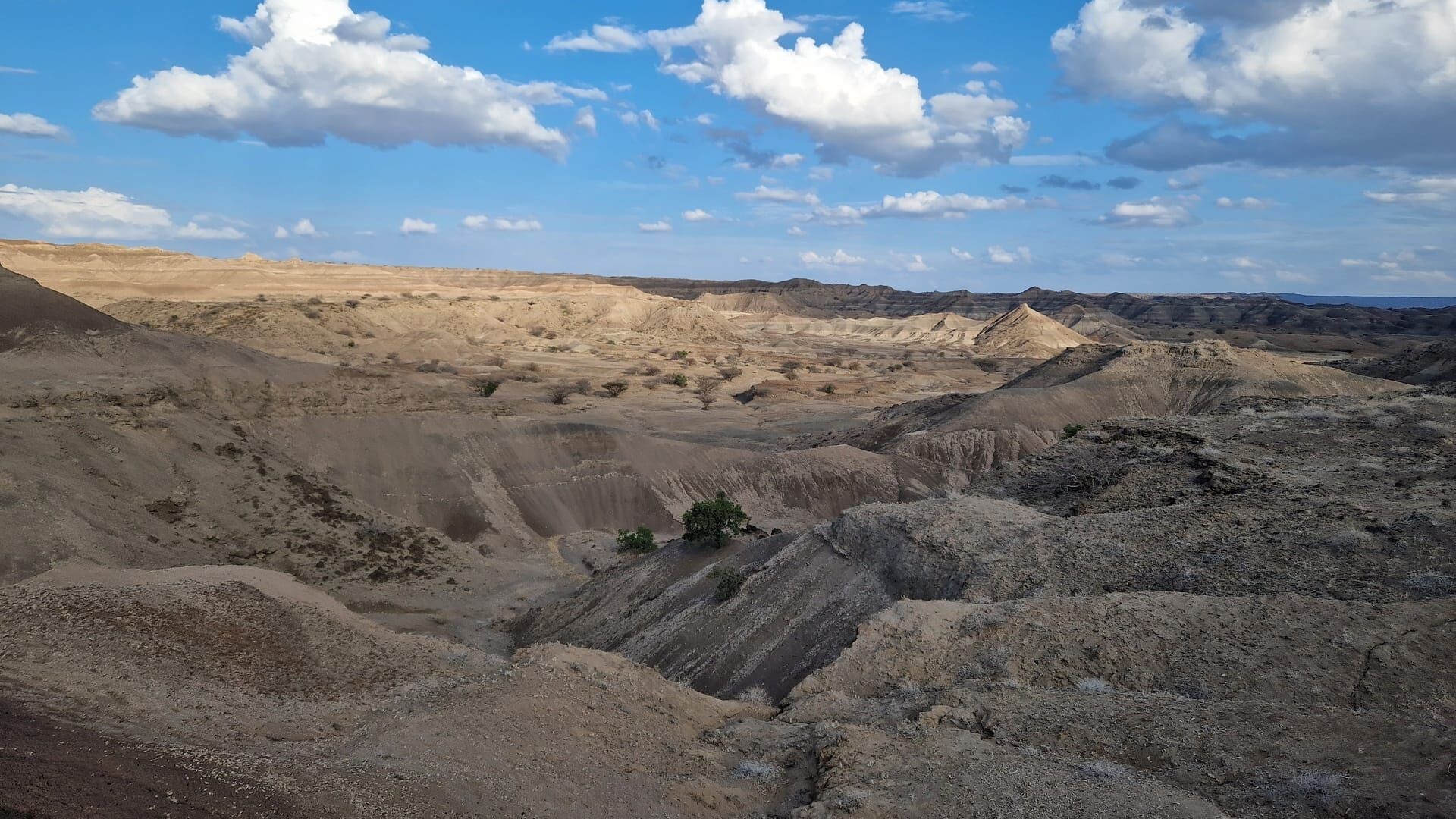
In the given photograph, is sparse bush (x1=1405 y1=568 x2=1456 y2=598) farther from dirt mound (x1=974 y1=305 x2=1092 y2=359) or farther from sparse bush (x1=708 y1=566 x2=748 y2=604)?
dirt mound (x1=974 y1=305 x2=1092 y2=359)

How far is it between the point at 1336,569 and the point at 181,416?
34958 mm

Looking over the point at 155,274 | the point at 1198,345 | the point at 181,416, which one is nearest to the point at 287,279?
the point at 155,274

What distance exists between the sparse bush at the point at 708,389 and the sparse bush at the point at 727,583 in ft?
135

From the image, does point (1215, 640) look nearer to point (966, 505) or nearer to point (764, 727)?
point (764, 727)

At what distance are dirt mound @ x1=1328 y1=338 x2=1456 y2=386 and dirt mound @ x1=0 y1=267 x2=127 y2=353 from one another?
219ft

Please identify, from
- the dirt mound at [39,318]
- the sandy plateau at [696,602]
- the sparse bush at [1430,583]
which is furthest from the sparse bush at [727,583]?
the dirt mound at [39,318]

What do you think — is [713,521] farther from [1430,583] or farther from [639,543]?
[1430,583]

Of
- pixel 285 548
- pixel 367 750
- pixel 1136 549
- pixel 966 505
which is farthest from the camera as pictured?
pixel 285 548

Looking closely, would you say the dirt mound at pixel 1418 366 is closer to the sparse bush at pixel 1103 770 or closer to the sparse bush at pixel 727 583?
the sparse bush at pixel 727 583

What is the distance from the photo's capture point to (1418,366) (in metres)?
52.3

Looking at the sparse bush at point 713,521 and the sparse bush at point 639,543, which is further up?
the sparse bush at point 713,521

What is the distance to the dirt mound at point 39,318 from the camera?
36.2 meters

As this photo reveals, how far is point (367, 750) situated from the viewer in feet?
34.4

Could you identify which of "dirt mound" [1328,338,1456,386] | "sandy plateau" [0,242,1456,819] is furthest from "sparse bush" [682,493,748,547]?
"dirt mound" [1328,338,1456,386]
